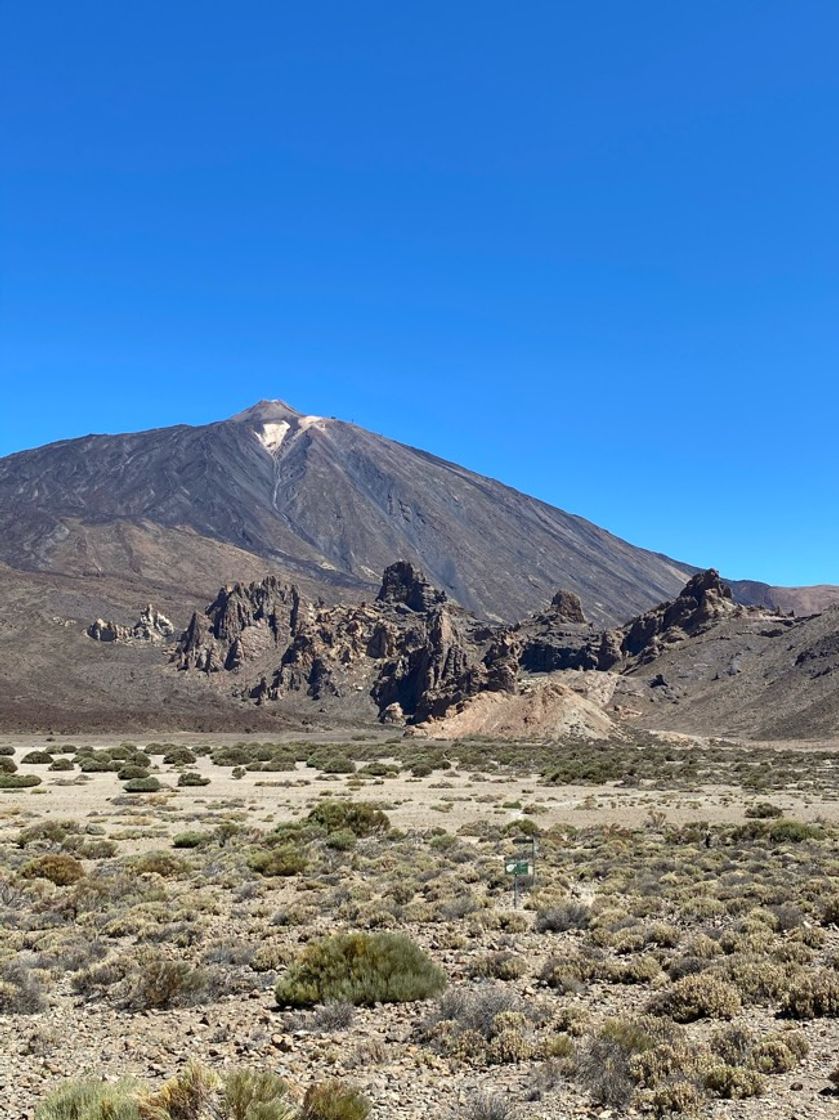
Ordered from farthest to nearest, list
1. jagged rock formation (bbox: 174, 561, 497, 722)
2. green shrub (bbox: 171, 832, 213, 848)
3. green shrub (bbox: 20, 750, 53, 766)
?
1. jagged rock formation (bbox: 174, 561, 497, 722)
2. green shrub (bbox: 20, 750, 53, 766)
3. green shrub (bbox: 171, 832, 213, 848)

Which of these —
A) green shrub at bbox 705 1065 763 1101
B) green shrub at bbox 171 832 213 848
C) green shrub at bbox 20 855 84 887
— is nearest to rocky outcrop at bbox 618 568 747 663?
green shrub at bbox 171 832 213 848

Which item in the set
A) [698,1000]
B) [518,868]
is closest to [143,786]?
[518,868]

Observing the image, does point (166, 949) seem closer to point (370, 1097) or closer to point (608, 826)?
point (370, 1097)

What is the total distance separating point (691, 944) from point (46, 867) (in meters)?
11.2

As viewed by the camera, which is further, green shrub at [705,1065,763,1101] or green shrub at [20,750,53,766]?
green shrub at [20,750,53,766]

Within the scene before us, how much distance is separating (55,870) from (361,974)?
8431 millimetres

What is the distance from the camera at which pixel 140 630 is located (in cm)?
12344

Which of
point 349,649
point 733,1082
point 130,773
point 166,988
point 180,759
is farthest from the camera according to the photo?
point 349,649

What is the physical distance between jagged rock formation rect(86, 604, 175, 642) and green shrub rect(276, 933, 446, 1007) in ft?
384

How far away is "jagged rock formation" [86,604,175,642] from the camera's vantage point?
388 feet

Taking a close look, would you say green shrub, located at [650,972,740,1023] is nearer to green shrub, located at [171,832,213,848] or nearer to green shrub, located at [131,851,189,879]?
green shrub, located at [131,851,189,879]

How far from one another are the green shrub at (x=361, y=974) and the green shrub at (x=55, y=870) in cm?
723

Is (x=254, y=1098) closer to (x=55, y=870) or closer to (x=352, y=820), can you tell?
(x=55, y=870)

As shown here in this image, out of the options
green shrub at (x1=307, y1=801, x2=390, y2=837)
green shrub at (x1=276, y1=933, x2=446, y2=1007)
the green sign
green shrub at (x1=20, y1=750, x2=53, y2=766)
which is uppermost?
the green sign
